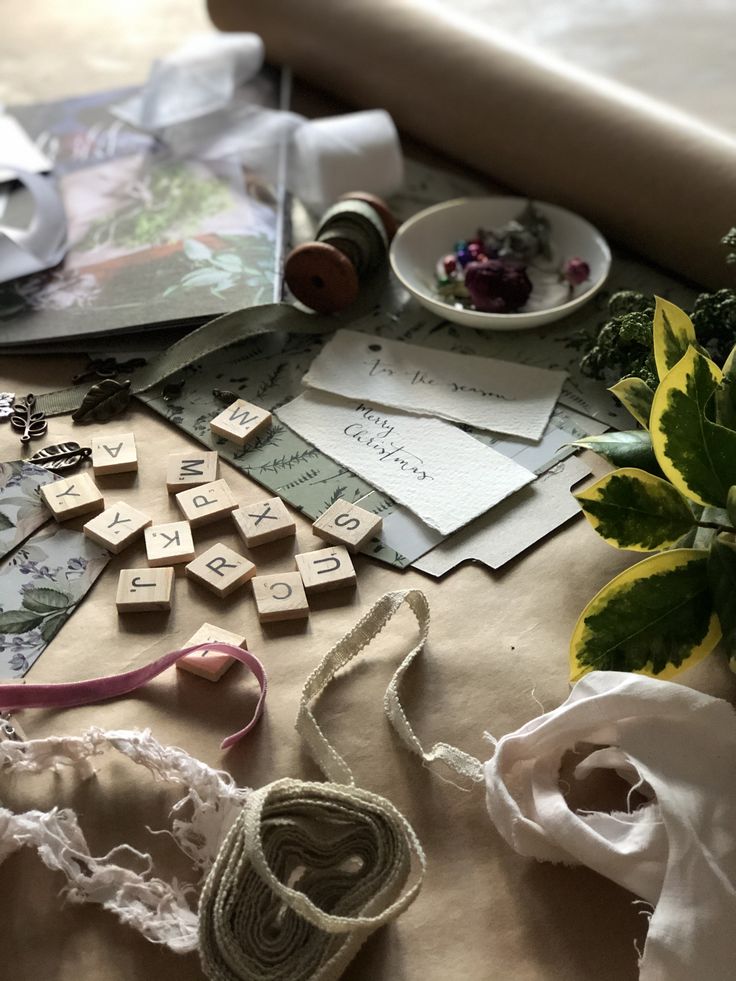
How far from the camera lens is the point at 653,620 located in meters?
0.64

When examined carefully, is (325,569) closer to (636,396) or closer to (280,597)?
(280,597)

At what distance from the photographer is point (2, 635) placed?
753 millimetres

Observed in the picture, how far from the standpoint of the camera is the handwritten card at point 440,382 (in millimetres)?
931

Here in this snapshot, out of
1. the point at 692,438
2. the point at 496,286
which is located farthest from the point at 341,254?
the point at 692,438

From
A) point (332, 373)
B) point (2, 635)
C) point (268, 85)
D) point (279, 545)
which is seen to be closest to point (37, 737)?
point (2, 635)

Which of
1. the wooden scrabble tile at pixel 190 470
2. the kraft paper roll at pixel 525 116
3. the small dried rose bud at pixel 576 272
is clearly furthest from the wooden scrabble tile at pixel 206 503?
the kraft paper roll at pixel 525 116

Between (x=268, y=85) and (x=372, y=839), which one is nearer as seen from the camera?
(x=372, y=839)

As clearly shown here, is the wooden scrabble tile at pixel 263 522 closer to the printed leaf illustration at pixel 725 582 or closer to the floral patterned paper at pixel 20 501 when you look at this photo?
the floral patterned paper at pixel 20 501

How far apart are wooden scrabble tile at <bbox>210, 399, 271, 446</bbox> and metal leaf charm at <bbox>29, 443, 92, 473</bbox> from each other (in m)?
0.12

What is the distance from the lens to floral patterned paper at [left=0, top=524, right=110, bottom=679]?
746 mm

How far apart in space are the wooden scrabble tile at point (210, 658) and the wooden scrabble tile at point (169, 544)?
8 cm

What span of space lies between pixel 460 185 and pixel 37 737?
2.82ft

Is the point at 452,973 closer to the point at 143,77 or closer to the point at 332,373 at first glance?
the point at 332,373

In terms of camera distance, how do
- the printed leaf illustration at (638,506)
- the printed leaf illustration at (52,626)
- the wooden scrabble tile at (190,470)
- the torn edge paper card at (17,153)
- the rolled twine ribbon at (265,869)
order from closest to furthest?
the rolled twine ribbon at (265,869) → the printed leaf illustration at (638,506) → the printed leaf illustration at (52,626) → the wooden scrabble tile at (190,470) → the torn edge paper card at (17,153)
